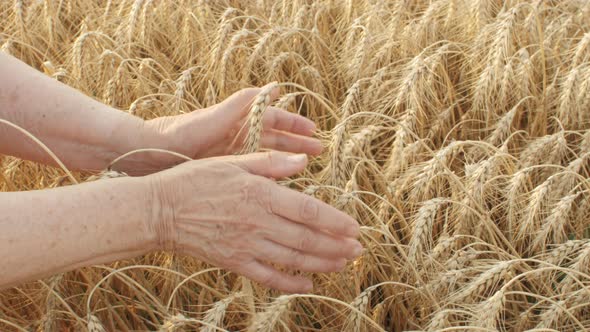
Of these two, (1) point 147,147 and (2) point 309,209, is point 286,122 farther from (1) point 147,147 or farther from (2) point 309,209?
(2) point 309,209

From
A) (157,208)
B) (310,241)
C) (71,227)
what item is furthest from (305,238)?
(71,227)

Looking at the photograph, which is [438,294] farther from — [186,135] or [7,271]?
[7,271]

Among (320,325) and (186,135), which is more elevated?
(186,135)

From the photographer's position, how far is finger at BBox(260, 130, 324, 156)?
2.19 metres

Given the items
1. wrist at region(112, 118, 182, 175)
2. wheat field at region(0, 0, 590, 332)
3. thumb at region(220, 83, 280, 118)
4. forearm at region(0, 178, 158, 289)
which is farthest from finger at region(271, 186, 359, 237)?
wrist at region(112, 118, 182, 175)

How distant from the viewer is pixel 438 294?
1.97 m

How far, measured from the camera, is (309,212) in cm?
172

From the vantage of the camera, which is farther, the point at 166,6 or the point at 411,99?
the point at 166,6

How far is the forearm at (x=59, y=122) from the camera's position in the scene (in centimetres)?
216

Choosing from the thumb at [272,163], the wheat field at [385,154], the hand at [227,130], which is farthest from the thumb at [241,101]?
the thumb at [272,163]

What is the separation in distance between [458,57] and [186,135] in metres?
→ 1.44

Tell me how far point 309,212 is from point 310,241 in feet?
0.26

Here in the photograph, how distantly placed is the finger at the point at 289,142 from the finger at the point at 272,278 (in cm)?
46

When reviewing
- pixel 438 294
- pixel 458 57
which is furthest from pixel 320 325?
pixel 458 57
